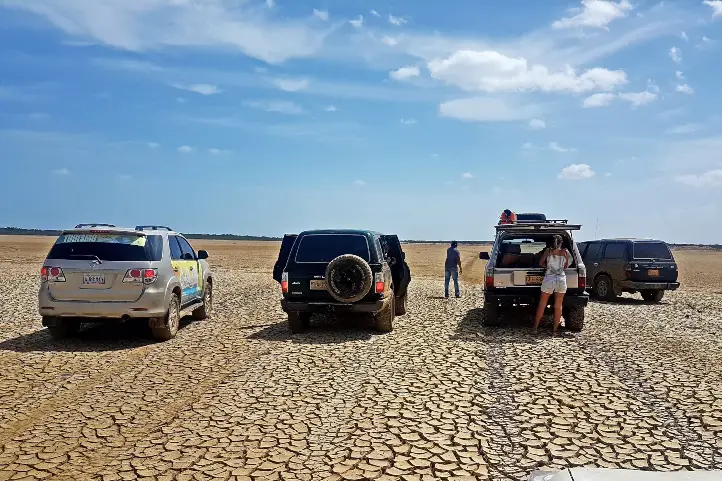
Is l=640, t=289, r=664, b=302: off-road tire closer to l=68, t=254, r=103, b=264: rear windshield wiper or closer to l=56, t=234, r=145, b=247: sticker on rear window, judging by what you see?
l=56, t=234, r=145, b=247: sticker on rear window

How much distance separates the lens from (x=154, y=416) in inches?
226

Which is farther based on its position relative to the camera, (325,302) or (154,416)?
(325,302)

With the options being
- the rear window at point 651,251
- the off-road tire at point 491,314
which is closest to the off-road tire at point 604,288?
the rear window at point 651,251

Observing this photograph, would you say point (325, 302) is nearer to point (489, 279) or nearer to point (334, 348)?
point (334, 348)

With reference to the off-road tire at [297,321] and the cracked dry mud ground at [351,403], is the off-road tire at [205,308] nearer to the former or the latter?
the cracked dry mud ground at [351,403]

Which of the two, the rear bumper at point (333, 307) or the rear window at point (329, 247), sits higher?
the rear window at point (329, 247)

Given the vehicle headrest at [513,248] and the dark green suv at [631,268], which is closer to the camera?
the vehicle headrest at [513,248]

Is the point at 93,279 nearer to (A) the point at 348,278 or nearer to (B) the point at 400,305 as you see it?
(A) the point at 348,278

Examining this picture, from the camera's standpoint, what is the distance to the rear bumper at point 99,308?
9.12 m

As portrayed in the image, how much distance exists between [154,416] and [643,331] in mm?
9169

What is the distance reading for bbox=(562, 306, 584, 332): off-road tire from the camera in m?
11.0

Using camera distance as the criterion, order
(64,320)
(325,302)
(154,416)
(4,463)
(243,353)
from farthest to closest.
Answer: (325,302), (64,320), (243,353), (154,416), (4,463)

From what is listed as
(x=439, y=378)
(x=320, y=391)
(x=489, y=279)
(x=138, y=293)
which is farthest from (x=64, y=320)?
(x=489, y=279)

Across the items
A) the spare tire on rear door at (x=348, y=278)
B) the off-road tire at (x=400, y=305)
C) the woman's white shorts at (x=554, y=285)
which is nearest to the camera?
the spare tire on rear door at (x=348, y=278)
